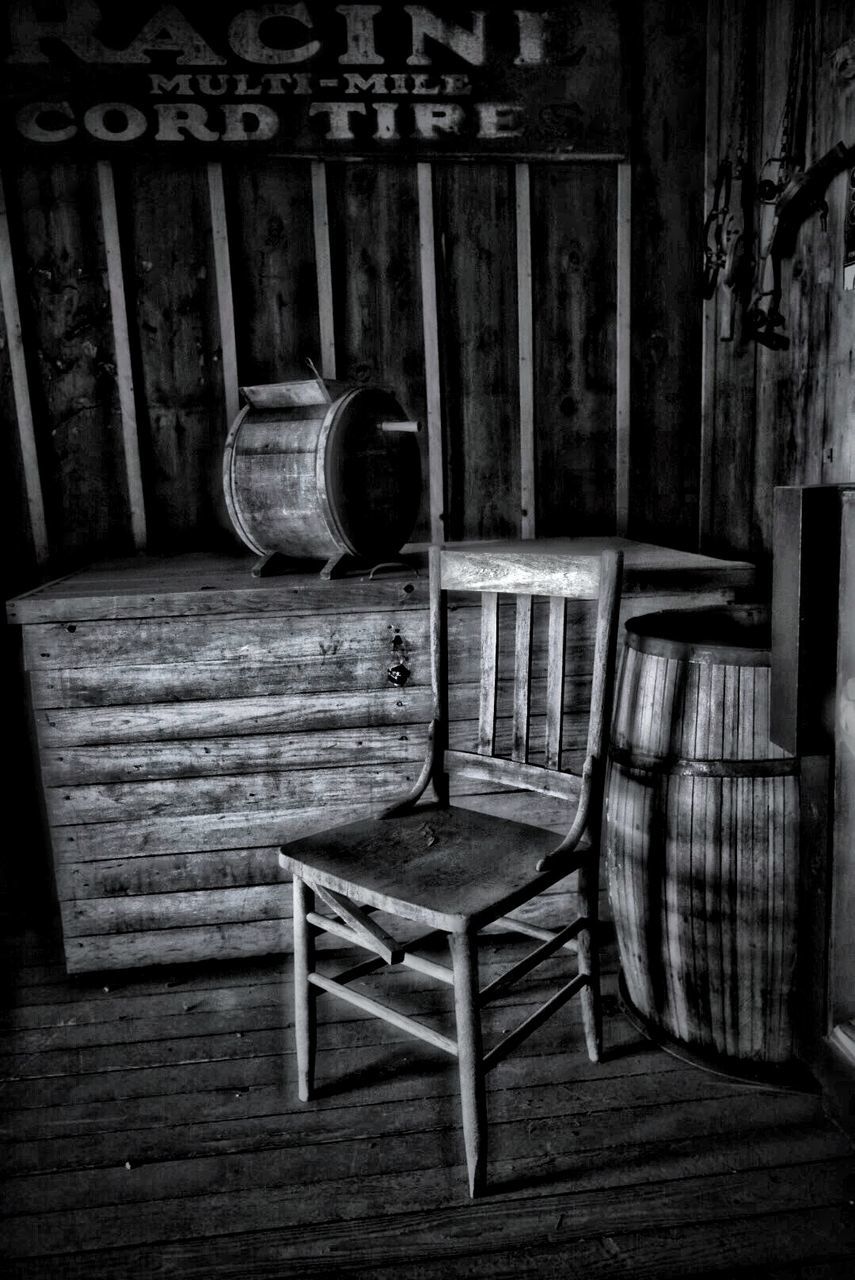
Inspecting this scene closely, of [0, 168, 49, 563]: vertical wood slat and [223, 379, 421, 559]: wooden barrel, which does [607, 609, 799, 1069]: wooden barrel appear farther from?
[0, 168, 49, 563]: vertical wood slat

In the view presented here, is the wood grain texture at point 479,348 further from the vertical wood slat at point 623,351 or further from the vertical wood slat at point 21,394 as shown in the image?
the vertical wood slat at point 21,394

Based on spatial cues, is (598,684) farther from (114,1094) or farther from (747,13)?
(747,13)

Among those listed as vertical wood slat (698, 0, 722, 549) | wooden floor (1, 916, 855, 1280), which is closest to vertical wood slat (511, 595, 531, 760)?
wooden floor (1, 916, 855, 1280)

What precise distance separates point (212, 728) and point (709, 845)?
132 centimetres

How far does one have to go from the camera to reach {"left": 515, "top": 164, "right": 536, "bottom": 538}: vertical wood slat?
2963 mm

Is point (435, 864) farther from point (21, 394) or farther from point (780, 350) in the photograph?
point (21, 394)

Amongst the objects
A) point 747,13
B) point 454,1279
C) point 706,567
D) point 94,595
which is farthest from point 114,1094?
point 747,13

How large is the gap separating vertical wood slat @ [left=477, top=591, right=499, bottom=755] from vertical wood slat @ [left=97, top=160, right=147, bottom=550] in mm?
1461

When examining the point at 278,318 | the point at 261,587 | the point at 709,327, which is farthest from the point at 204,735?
the point at 709,327

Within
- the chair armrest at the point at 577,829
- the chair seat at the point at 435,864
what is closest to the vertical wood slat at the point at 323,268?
the chair seat at the point at 435,864

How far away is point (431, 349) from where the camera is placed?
3.02m

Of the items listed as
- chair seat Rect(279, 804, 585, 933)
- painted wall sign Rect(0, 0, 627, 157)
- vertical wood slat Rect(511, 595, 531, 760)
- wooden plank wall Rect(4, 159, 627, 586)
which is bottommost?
chair seat Rect(279, 804, 585, 933)

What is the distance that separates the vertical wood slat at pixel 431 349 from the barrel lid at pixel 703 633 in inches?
41.8

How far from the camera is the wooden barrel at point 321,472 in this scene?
2.37 metres
